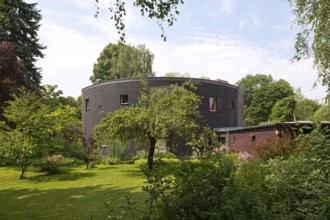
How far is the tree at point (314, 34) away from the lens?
37.2 ft

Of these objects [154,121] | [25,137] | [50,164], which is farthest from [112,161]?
[25,137]

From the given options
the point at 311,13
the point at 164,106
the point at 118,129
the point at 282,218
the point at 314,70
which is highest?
the point at 311,13

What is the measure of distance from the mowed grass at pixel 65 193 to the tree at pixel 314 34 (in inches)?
343

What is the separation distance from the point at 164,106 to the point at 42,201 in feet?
24.7

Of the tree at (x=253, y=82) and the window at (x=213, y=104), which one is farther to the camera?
the tree at (x=253, y=82)

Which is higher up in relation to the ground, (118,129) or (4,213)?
(118,129)

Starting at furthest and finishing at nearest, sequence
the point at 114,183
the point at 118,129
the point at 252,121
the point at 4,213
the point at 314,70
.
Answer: the point at 252,121
the point at 118,129
the point at 314,70
the point at 114,183
the point at 4,213

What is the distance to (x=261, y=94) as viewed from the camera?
5653 cm

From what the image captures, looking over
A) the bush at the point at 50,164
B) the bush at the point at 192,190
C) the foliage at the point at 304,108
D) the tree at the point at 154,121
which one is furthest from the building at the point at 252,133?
the foliage at the point at 304,108

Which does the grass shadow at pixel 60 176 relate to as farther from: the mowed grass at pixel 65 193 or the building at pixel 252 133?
the building at pixel 252 133

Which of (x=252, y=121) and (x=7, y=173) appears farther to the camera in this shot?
(x=252, y=121)

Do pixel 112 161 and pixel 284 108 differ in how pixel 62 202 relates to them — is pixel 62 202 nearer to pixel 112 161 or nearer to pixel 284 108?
pixel 112 161

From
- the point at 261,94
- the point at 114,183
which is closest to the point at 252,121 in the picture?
the point at 261,94

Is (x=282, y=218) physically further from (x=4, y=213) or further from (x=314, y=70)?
(x=314, y=70)
